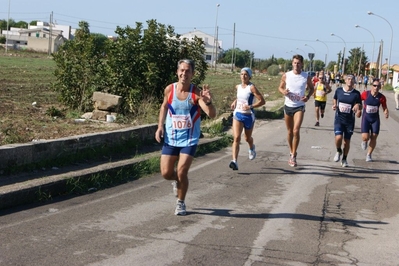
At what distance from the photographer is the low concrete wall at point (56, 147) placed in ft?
29.8

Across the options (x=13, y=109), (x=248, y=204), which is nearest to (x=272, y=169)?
(x=248, y=204)

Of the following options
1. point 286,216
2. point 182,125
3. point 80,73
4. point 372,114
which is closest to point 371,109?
point 372,114

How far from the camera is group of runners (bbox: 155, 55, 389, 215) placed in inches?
299

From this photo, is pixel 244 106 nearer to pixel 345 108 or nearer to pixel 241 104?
pixel 241 104

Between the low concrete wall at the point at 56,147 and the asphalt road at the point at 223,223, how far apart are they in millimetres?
1259

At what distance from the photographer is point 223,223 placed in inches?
294

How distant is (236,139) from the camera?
1120 cm

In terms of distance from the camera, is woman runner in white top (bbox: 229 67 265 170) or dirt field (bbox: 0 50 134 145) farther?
dirt field (bbox: 0 50 134 145)

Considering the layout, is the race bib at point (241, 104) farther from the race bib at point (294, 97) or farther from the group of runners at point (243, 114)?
the race bib at point (294, 97)

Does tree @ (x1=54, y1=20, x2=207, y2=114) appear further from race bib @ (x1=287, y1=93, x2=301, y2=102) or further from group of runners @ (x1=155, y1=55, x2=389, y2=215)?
race bib @ (x1=287, y1=93, x2=301, y2=102)

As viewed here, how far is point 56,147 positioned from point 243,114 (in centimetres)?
335

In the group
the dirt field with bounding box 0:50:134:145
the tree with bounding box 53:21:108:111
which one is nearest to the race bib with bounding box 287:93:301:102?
the dirt field with bounding box 0:50:134:145

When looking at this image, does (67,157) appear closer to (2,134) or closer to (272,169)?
(2,134)

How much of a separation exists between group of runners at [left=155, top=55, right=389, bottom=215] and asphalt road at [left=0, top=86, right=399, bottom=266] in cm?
59
